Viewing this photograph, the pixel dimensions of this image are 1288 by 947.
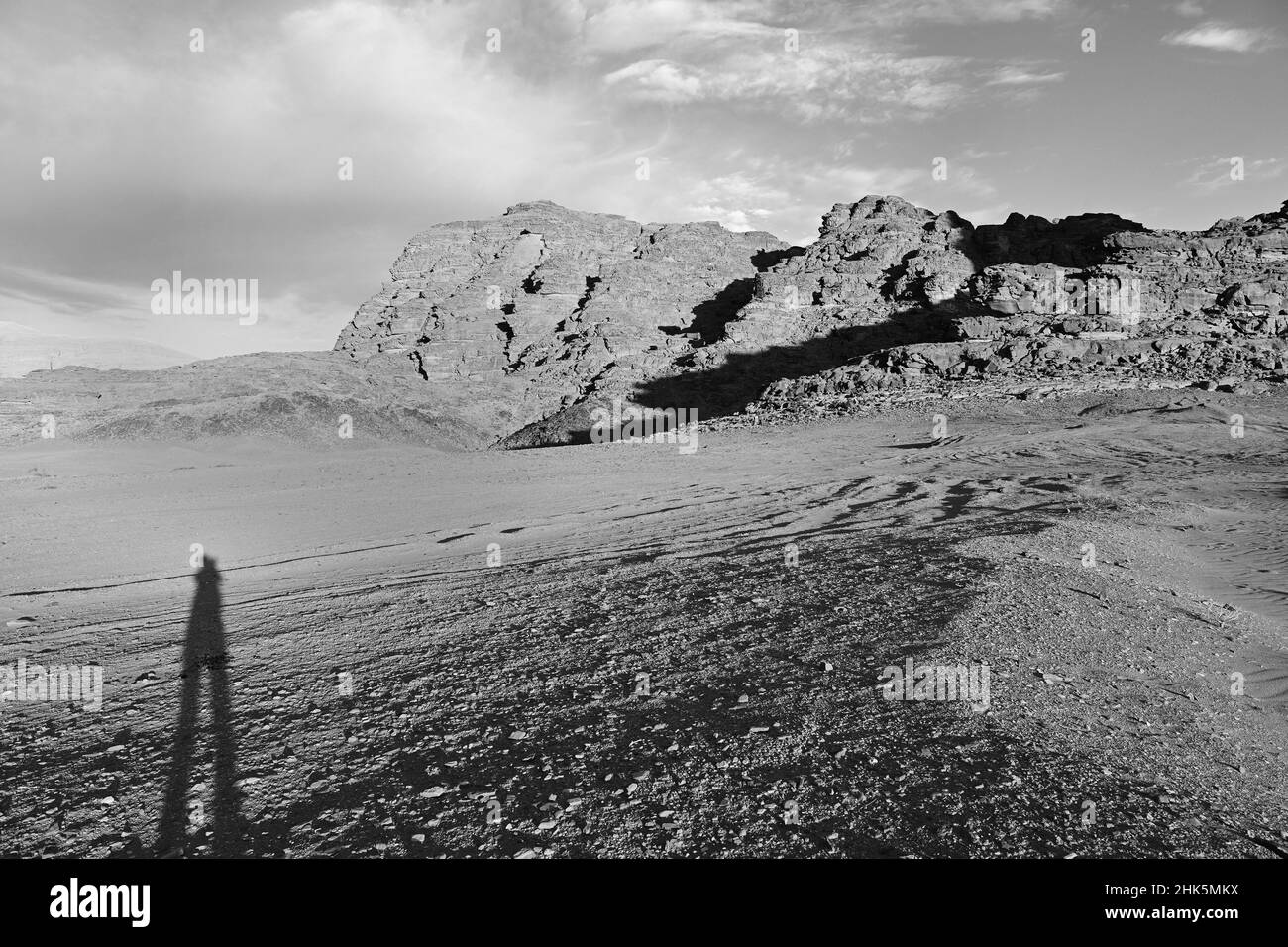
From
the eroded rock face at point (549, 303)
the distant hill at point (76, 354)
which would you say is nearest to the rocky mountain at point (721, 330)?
the eroded rock face at point (549, 303)

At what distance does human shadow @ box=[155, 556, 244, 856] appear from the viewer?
312 cm

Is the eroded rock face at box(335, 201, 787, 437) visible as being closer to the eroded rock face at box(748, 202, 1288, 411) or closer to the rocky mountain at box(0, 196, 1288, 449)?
the rocky mountain at box(0, 196, 1288, 449)

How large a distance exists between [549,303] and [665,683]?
5914 cm

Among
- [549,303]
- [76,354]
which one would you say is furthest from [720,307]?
[76,354]

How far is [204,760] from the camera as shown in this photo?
12.5 feet

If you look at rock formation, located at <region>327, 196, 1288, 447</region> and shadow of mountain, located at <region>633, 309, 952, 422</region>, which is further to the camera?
shadow of mountain, located at <region>633, 309, 952, 422</region>

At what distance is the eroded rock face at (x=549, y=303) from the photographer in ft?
158

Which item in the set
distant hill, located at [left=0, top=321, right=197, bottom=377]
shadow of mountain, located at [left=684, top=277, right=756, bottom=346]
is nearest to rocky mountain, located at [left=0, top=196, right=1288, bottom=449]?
shadow of mountain, located at [left=684, top=277, right=756, bottom=346]

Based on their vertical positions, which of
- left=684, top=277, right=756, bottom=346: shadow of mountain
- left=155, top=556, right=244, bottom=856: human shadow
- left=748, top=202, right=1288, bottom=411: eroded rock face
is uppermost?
left=684, top=277, right=756, bottom=346: shadow of mountain

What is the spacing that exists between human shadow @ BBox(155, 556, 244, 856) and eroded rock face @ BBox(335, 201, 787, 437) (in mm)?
36952

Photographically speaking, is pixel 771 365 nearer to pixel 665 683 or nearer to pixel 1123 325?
pixel 1123 325

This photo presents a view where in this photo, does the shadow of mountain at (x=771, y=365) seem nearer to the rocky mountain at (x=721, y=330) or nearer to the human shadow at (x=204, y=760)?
the rocky mountain at (x=721, y=330)

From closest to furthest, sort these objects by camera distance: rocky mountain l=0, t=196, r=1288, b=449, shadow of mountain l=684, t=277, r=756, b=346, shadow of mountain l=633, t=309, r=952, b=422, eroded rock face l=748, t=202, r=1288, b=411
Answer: eroded rock face l=748, t=202, r=1288, b=411
rocky mountain l=0, t=196, r=1288, b=449
shadow of mountain l=633, t=309, r=952, b=422
shadow of mountain l=684, t=277, r=756, b=346
